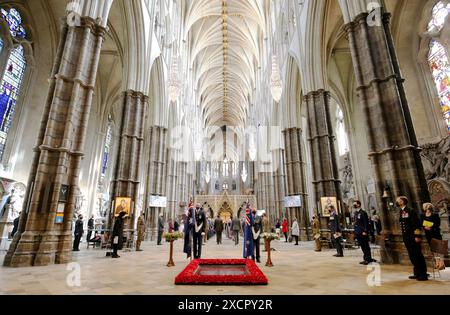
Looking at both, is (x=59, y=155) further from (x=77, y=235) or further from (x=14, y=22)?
(x=14, y=22)

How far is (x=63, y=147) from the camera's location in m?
6.78

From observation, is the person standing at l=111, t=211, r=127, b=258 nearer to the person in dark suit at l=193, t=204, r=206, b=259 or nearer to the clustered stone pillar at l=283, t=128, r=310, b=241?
the person in dark suit at l=193, t=204, r=206, b=259

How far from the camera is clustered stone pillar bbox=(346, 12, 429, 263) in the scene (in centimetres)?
638

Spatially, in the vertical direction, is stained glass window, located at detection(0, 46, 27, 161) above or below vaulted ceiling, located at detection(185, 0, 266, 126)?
below

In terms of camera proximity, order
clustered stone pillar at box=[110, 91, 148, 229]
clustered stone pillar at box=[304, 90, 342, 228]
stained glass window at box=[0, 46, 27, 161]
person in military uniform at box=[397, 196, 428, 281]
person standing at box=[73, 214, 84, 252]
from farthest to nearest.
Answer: stained glass window at box=[0, 46, 27, 161], clustered stone pillar at box=[304, 90, 342, 228], clustered stone pillar at box=[110, 91, 148, 229], person standing at box=[73, 214, 84, 252], person in military uniform at box=[397, 196, 428, 281]

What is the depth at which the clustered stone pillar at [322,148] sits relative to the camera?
1193 centimetres

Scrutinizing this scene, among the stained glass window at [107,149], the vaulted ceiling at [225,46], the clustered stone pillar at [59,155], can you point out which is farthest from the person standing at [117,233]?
the vaulted ceiling at [225,46]

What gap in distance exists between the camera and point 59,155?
676 centimetres

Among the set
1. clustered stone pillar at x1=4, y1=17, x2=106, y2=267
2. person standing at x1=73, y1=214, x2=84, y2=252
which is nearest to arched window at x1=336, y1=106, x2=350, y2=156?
clustered stone pillar at x1=4, y1=17, x2=106, y2=267

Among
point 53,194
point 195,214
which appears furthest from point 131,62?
point 195,214

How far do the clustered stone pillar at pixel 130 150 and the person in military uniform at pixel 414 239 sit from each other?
10.4m

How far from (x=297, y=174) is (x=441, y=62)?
428 inches

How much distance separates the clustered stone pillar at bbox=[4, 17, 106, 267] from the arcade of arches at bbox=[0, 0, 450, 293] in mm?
38

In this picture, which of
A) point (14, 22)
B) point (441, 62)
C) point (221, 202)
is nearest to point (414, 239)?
point (441, 62)
